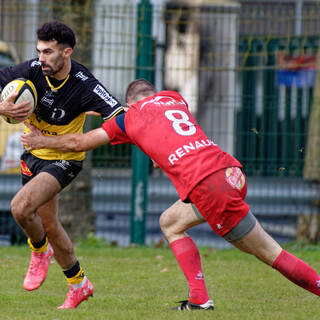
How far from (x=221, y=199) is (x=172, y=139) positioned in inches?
21.7

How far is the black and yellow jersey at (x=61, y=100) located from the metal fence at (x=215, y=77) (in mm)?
3540

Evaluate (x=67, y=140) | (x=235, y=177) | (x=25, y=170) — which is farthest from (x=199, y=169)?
(x=25, y=170)

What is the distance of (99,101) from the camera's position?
21.8 ft

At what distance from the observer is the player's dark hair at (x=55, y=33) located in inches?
252

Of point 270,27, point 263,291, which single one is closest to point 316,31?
point 270,27

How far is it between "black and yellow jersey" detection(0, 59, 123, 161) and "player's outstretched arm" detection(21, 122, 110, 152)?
0.92 ft

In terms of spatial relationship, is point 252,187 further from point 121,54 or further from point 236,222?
point 236,222

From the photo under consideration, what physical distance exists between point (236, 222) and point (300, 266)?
58 centimetres

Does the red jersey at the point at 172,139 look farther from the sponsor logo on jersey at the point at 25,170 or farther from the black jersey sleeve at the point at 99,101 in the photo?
the sponsor logo on jersey at the point at 25,170

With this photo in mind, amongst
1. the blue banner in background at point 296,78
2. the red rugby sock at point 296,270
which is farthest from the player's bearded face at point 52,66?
the blue banner in background at point 296,78

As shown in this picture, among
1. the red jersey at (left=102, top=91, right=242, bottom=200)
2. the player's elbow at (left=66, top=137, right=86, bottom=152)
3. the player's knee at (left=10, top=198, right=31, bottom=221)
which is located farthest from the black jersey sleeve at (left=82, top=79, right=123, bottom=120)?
the player's knee at (left=10, top=198, right=31, bottom=221)

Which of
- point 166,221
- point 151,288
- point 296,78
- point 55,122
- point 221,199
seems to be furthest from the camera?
point 296,78

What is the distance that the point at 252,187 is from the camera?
10438 mm

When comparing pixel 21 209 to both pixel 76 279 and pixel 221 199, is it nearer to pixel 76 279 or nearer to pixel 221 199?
pixel 76 279
